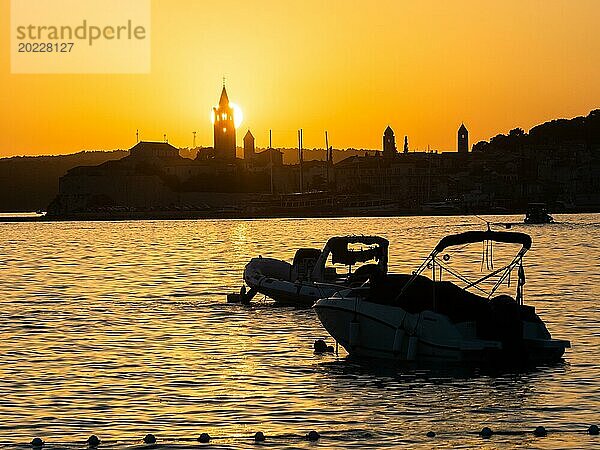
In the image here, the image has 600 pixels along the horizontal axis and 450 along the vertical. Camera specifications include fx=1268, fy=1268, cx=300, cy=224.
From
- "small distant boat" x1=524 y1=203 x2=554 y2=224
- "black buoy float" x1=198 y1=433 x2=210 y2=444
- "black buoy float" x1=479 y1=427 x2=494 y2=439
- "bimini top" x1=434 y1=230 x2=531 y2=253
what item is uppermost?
"bimini top" x1=434 y1=230 x2=531 y2=253

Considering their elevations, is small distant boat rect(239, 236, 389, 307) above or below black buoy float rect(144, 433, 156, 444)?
above

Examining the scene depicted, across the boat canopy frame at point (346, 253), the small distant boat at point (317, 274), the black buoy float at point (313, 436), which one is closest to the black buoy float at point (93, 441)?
the black buoy float at point (313, 436)

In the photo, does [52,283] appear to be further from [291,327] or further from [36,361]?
[36,361]

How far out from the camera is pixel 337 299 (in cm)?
2880

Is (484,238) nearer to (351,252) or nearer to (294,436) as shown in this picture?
(294,436)

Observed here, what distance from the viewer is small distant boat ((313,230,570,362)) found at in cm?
2661

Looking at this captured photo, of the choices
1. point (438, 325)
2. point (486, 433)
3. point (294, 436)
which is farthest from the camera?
point (438, 325)

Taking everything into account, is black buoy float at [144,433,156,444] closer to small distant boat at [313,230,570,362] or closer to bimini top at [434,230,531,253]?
small distant boat at [313,230,570,362]

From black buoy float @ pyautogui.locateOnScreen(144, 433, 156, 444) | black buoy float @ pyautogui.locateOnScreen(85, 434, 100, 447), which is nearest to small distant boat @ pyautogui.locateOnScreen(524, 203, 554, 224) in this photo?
black buoy float @ pyautogui.locateOnScreen(144, 433, 156, 444)

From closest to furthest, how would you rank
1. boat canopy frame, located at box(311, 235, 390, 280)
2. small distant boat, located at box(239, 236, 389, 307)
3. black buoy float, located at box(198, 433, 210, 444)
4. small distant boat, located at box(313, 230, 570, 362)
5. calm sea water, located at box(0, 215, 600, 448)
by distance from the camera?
1. black buoy float, located at box(198, 433, 210, 444)
2. calm sea water, located at box(0, 215, 600, 448)
3. small distant boat, located at box(313, 230, 570, 362)
4. small distant boat, located at box(239, 236, 389, 307)
5. boat canopy frame, located at box(311, 235, 390, 280)

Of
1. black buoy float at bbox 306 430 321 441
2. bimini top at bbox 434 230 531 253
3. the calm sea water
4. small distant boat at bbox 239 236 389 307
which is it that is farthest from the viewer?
small distant boat at bbox 239 236 389 307

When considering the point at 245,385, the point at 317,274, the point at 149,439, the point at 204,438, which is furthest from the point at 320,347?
the point at 317,274

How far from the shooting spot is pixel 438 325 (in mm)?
27000

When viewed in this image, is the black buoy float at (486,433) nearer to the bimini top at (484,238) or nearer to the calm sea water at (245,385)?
the calm sea water at (245,385)
